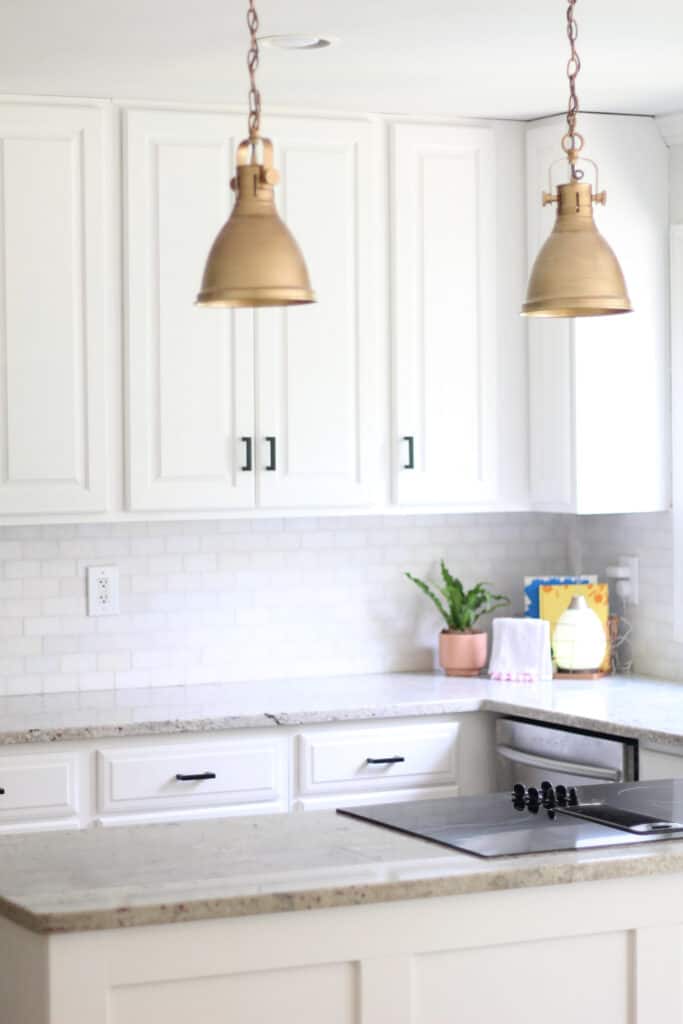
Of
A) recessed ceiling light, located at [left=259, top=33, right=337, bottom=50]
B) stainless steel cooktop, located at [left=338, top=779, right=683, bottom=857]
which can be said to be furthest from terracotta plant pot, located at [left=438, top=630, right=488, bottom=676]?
recessed ceiling light, located at [left=259, top=33, right=337, bottom=50]

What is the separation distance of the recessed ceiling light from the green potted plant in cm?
168

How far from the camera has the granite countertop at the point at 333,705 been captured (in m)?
3.90

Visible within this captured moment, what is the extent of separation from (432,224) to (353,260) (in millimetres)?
260

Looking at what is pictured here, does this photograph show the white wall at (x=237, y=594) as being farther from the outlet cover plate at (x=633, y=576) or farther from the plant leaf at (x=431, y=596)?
the outlet cover plate at (x=633, y=576)

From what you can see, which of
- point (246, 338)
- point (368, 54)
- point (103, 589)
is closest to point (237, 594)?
point (103, 589)

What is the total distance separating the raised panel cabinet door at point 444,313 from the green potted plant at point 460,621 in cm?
34

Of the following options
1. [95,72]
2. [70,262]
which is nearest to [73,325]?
[70,262]

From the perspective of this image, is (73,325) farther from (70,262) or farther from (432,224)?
(432,224)

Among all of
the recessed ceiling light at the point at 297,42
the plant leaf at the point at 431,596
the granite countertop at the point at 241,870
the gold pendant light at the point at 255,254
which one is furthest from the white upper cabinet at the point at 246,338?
the gold pendant light at the point at 255,254

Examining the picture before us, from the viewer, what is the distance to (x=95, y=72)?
12.8 feet

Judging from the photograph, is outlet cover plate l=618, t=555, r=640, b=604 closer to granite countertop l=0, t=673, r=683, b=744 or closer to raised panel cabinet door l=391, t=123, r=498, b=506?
granite countertop l=0, t=673, r=683, b=744

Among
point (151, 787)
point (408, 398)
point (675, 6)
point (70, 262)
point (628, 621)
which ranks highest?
point (675, 6)

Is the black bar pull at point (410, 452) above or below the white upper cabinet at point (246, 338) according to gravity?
below

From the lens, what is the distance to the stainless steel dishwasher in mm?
3885
